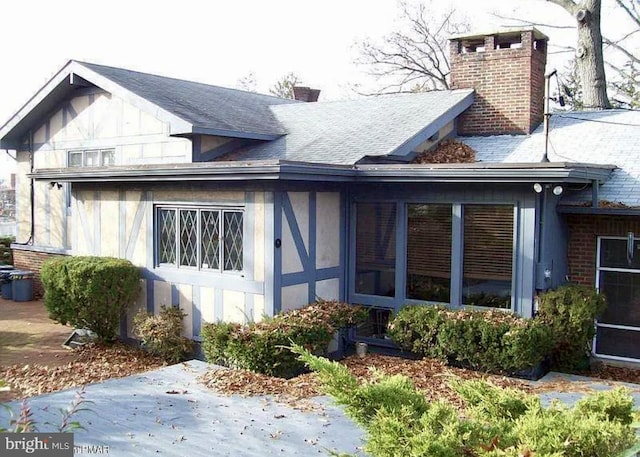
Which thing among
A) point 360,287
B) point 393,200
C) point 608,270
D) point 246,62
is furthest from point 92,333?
point 246,62

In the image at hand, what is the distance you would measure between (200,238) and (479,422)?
720 centimetres

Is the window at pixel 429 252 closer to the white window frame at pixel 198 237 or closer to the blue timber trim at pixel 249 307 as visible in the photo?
the blue timber trim at pixel 249 307

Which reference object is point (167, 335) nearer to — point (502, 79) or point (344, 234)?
point (344, 234)

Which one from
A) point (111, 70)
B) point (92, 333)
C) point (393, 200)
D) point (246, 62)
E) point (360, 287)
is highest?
point (246, 62)

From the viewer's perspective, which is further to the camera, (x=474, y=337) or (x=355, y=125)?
(x=355, y=125)

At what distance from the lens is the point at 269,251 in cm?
959

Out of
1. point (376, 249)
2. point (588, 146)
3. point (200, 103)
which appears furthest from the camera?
point (200, 103)

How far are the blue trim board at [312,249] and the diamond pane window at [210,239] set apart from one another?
1.39 meters

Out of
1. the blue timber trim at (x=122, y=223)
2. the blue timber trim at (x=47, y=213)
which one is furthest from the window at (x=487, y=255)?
the blue timber trim at (x=47, y=213)

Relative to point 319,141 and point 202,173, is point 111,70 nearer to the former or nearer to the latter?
point 319,141

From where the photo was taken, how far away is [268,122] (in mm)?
14680

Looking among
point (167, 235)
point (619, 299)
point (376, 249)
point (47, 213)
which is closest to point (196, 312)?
point (167, 235)

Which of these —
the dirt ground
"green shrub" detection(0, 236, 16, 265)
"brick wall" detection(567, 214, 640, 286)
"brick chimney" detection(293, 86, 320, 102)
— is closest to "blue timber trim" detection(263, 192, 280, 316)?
the dirt ground

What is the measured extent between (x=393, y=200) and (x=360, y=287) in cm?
150
